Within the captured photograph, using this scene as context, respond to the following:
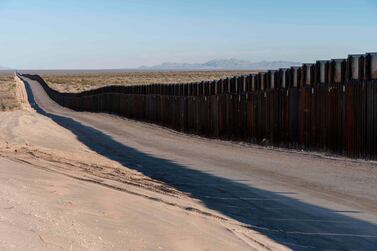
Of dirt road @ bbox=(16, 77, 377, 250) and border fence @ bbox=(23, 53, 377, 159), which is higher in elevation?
border fence @ bbox=(23, 53, 377, 159)

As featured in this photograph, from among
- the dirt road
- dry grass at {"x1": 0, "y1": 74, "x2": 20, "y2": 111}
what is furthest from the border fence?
dry grass at {"x1": 0, "y1": 74, "x2": 20, "y2": 111}

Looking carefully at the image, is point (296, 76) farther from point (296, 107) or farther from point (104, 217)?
point (104, 217)

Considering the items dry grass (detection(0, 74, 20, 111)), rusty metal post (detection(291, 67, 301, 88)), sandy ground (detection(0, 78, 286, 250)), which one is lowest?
dry grass (detection(0, 74, 20, 111))

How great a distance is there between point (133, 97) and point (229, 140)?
20.3 m

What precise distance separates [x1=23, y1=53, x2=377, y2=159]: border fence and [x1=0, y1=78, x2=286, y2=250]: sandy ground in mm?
6116

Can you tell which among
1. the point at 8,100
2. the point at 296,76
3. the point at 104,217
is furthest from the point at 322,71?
the point at 8,100

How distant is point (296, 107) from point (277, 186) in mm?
7376

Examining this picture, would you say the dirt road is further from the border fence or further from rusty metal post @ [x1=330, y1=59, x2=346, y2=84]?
rusty metal post @ [x1=330, y1=59, x2=346, y2=84]

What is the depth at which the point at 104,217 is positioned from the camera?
820 cm

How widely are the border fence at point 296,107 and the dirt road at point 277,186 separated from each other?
2.40 feet

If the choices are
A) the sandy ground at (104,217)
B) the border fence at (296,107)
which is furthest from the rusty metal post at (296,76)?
the sandy ground at (104,217)

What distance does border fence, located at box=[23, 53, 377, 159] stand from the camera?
1714 centimetres

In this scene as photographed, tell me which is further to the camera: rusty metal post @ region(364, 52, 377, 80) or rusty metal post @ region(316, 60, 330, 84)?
Answer: rusty metal post @ region(316, 60, 330, 84)

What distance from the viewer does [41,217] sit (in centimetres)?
744
